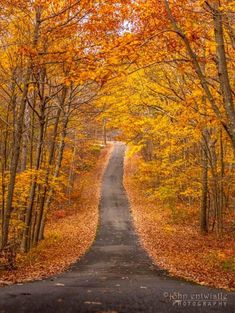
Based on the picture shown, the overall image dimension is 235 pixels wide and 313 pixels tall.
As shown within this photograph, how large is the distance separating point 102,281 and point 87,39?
7.39m

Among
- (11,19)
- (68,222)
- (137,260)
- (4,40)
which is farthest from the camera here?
(68,222)

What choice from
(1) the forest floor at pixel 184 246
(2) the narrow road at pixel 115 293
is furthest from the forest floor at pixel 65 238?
(1) the forest floor at pixel 184 246

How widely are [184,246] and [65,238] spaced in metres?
6.82

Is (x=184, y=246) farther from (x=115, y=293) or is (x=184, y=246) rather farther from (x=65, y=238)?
(x=115, y=293)

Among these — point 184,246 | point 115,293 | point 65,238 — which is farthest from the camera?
point 65,238

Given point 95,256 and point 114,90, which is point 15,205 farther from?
point 114,90

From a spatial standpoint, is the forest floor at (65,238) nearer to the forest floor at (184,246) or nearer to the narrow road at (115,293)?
the narrow road at (115,293)

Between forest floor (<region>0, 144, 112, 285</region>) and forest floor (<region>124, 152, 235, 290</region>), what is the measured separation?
3.12 metres

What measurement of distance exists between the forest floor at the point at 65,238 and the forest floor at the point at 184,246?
10.2 feet

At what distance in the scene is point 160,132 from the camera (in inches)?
680

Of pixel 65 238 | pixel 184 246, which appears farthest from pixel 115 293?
pixel 65 238

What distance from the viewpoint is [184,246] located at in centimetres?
1587

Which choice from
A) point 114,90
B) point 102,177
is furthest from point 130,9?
point 102,177

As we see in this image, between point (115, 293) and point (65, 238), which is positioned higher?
point (115, 293)
